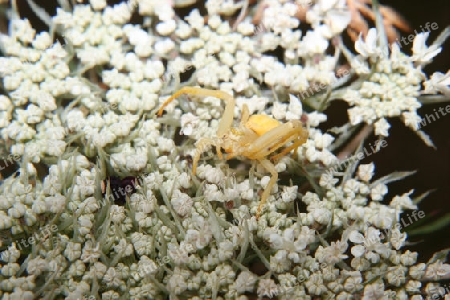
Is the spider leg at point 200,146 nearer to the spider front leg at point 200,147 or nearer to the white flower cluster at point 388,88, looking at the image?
the spider front leg at point 200,147

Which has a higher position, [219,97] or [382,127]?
[219,97]

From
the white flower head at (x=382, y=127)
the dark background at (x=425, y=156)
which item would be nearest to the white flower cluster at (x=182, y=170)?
the white flower head at (x=382, y=127)

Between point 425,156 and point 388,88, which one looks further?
point 425,156

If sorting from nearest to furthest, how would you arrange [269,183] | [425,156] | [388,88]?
[269,183], [388,88], [425,156]

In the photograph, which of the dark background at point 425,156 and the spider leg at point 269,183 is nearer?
the spider leg at point 269,183

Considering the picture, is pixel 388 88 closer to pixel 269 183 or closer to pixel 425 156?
pixel 425 156

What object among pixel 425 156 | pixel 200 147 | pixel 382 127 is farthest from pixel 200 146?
pixel 425 156

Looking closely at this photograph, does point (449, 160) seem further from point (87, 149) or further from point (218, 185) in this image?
point (87, 149)
